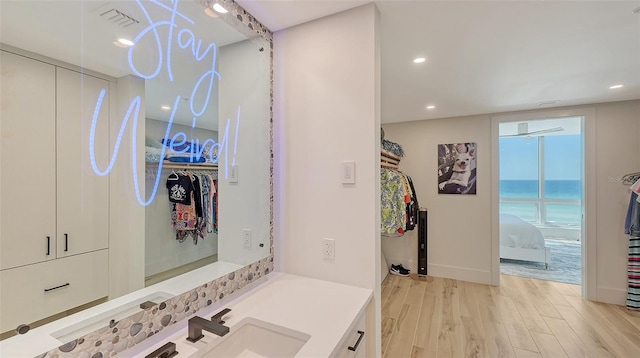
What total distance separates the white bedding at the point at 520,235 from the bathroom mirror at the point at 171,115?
465cm

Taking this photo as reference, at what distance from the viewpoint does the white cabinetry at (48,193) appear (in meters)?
0.66

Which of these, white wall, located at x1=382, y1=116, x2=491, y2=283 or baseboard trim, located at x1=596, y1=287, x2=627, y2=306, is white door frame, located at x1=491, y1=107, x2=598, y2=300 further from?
white wall, located at x1=382, y1=116, x2=491, y2=283

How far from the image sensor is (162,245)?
3.46 feet

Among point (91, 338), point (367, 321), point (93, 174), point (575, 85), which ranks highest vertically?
point (575, 85)

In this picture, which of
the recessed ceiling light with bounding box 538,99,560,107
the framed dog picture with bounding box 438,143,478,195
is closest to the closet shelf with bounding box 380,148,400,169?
the framed dog picture with bounding box 438,143,478,195

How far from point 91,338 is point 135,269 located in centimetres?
22

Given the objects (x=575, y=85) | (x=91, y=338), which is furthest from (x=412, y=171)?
(x=91, y=338)

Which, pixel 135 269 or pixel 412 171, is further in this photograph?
pixel 412 171

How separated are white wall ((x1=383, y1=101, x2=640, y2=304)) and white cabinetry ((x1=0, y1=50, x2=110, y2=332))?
13.0ft

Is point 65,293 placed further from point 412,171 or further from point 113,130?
point 412,171

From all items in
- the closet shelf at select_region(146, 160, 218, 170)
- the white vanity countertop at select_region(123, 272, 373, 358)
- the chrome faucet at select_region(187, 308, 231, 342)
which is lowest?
the white vanity countertop at select_region(123, 272, 373, 358)

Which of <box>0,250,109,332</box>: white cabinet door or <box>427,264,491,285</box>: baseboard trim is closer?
<box>0,250,109,332</box>: white cabinet door

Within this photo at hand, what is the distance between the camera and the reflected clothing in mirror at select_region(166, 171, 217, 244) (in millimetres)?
1104

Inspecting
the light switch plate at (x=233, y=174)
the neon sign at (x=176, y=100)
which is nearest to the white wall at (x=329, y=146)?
the light switch plate at (x=233, y=174)
